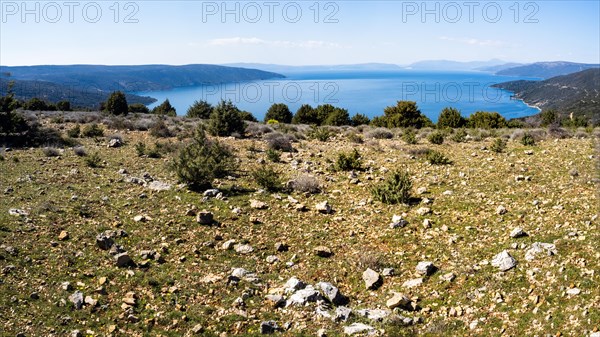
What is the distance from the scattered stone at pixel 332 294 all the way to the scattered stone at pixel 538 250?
3.40 m

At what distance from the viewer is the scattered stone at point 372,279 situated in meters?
6.82

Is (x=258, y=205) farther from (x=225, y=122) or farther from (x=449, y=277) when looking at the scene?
(x=225, y=122)

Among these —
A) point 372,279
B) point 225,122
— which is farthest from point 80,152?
point 372,279

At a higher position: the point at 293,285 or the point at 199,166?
the point at 199,166

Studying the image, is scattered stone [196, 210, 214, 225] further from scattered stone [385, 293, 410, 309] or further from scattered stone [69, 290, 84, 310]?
scattered stone [385, 293, 410, 309]

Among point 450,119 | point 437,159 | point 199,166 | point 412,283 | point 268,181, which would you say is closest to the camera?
point 412,283

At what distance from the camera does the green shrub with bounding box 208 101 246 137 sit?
2161cm

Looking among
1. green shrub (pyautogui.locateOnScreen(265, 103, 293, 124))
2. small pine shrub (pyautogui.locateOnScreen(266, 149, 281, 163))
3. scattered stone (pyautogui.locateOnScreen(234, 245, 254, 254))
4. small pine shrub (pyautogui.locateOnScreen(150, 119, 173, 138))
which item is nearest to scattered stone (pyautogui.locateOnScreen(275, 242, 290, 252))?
scattered stone (pyautogui.locateOnScreen(234, 245, 254, 254))

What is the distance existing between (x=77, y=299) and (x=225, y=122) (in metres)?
16.2

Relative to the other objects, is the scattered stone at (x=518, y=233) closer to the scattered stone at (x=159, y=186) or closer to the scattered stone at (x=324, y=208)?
the scattered stone at (x=324, y=208)

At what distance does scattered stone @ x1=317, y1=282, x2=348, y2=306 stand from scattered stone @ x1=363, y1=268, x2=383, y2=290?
1.84ft

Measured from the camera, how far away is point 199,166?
1206cm

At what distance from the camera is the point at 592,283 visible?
18.3 feet

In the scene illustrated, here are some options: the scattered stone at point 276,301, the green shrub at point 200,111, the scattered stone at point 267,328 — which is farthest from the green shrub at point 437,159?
the green shrub at point 200,111
